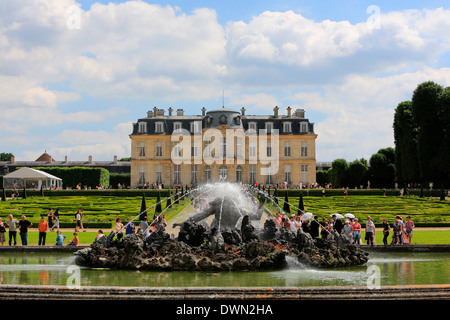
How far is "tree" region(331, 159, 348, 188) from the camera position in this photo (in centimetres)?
5094

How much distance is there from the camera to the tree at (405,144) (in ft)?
133

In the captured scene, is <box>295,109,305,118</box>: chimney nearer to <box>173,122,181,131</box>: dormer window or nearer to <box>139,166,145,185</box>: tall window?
<box>173,122,181,131</box>: dormer window

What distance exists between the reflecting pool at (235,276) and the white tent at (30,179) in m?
31.9

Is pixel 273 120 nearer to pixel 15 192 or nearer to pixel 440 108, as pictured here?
pixel 440 108

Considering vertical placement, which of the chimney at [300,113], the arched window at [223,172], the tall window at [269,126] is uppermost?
the chimney at [300,113]

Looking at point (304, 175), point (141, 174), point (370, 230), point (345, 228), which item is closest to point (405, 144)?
point (304, 175)

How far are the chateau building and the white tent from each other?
8907mm

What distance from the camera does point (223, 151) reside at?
48219 mm

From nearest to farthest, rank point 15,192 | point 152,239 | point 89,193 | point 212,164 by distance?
point 152,239 → point 15,192 → point 89,193 → point 212,164

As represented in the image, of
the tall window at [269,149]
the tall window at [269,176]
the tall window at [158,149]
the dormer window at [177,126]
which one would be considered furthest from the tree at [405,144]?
the tall window at [158,149]

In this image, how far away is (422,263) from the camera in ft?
31.6

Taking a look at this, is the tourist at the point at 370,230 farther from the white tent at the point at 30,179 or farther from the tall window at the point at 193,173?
the tall window at the point at 193,173
